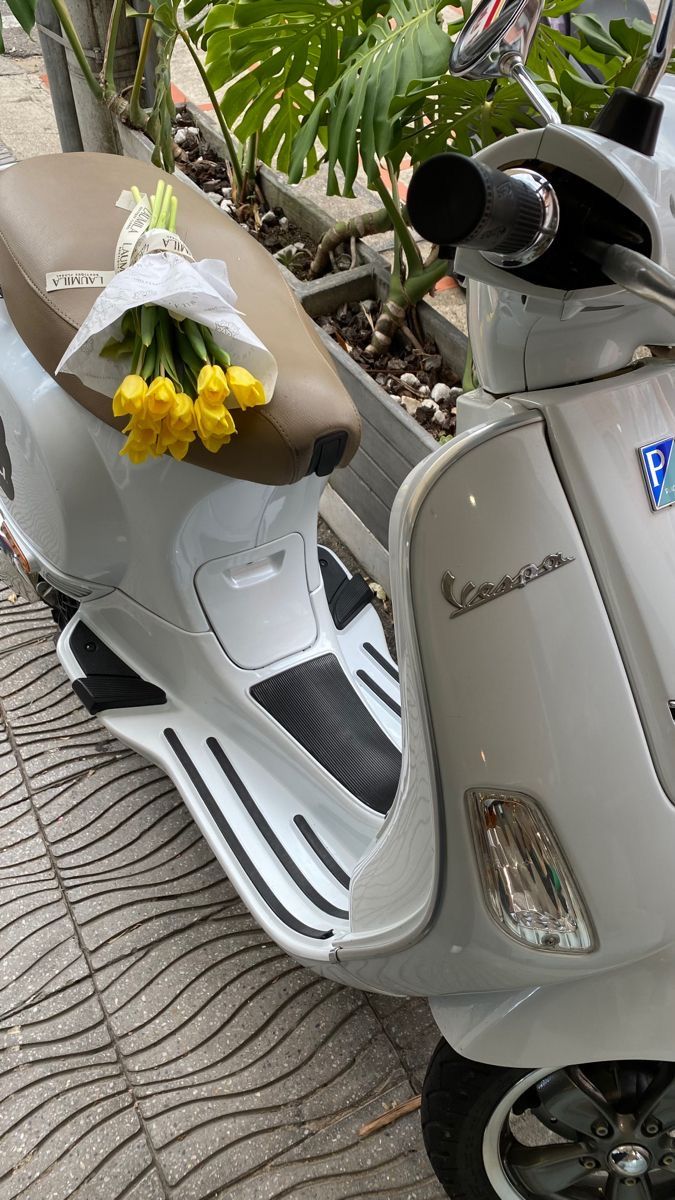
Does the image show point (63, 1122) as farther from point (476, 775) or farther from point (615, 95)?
point (615, 95)

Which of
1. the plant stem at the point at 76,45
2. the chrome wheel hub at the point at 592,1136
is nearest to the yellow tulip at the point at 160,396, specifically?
the chrome wheel hub at the point at 592,1136

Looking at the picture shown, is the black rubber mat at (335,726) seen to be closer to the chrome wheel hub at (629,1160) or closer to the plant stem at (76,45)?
the chrome wheel hub at (629,1160)

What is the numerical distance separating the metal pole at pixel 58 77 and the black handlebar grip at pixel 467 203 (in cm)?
244

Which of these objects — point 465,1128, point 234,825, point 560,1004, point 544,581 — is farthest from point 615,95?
point 234,825

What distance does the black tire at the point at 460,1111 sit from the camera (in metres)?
0.93

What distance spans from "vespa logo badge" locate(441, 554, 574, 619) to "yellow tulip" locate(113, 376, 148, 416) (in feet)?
1.70

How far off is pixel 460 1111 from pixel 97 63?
8.90 ft

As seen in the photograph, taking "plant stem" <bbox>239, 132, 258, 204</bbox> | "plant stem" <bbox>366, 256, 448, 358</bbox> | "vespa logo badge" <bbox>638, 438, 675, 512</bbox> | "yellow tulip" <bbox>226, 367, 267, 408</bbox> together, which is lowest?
"plant stem" <bbox>366, 256, 448, 358</bbox>

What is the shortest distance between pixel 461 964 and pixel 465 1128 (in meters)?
0.25

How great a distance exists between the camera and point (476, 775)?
745mm

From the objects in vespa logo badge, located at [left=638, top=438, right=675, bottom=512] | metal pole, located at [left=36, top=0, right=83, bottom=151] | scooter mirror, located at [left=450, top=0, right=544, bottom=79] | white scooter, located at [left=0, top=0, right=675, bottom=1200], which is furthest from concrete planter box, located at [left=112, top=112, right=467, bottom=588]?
scooter mirror, located at [left=450, top=0, right=544, bottom=79]

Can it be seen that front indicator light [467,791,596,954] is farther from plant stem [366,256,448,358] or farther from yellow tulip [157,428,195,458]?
plant stem [366,256,448,358]

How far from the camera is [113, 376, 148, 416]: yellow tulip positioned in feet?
3.50

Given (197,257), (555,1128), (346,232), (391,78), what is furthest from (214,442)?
(346,232)
